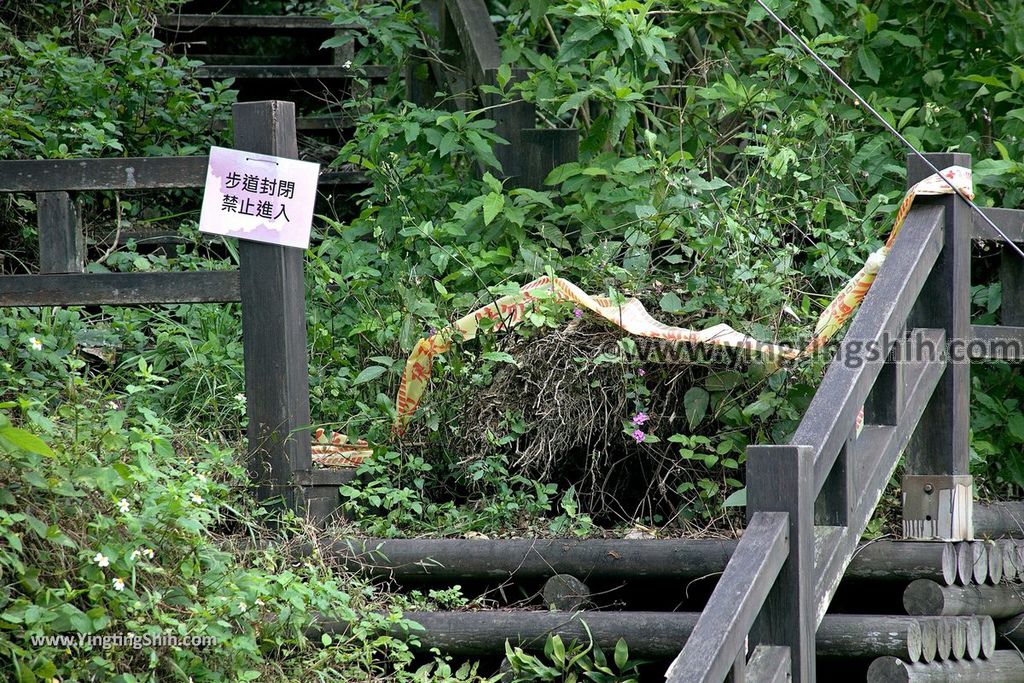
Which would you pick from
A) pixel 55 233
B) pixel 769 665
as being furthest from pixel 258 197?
pixel 769 665

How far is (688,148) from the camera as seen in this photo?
5.72m

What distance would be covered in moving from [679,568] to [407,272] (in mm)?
1961

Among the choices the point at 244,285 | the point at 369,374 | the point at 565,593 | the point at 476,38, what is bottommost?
the point at 565,593

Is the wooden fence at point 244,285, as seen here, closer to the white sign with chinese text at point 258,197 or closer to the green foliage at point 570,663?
the white sign with chinese text at point 258,197

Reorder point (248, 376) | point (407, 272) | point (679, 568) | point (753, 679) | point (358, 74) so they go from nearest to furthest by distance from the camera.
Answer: point (753, 679) < point (679, 568) < point (248, 376) < point (407, 272) < point (358, 74)

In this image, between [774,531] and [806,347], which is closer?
[774,531]

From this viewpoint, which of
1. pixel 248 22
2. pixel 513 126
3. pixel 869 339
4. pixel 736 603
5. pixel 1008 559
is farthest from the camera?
pixel 248 22

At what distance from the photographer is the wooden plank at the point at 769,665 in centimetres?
292

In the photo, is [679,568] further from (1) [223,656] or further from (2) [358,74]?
(2) [358,74]

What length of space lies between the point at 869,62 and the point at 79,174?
365cm

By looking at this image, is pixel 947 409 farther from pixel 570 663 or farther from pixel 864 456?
pixel 570 663

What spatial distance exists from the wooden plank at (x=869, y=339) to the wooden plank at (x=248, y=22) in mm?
4899

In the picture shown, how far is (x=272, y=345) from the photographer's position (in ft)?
13.5

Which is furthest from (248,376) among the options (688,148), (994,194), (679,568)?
(994,194)
